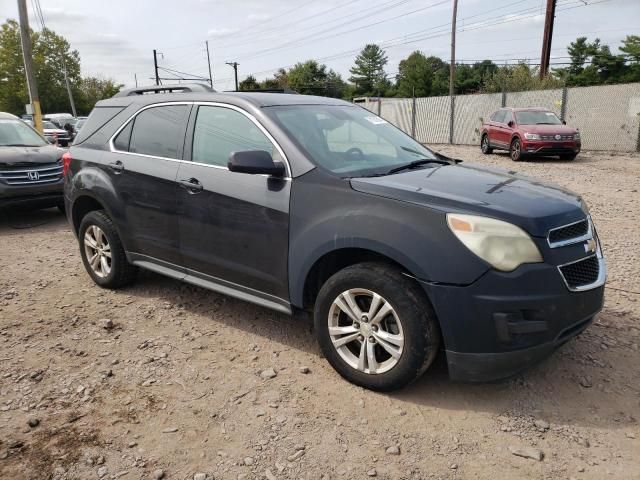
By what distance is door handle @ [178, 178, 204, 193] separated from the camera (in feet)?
12.4

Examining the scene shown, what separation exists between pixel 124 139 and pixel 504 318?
11.4ft

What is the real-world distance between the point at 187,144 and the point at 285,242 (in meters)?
1.26

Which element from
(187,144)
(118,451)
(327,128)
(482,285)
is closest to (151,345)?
(118,451)

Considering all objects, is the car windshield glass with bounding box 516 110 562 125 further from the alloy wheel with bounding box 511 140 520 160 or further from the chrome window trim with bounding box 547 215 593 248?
the chrome window trim with bounding box 547 215 593 248

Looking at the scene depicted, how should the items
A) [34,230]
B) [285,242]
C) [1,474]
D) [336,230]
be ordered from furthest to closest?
[34,230]
[285,242]
[336,230]
[1,474]

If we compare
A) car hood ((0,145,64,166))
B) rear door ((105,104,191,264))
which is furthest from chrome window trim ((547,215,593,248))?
car hood ((0,145,64,166))

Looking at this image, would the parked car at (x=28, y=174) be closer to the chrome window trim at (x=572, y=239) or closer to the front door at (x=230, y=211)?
the front door at (x=230, y=211)

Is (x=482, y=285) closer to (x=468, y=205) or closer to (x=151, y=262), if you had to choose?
(x=468, y=205)

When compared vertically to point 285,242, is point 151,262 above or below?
below

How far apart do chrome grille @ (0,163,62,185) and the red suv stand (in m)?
12.0

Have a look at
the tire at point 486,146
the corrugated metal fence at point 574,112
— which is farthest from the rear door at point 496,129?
the corrugated metal fence at point 574,112

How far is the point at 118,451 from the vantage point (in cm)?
265

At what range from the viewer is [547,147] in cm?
1461

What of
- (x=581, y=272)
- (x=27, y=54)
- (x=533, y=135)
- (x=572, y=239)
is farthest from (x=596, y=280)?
(x=27, y=54)
